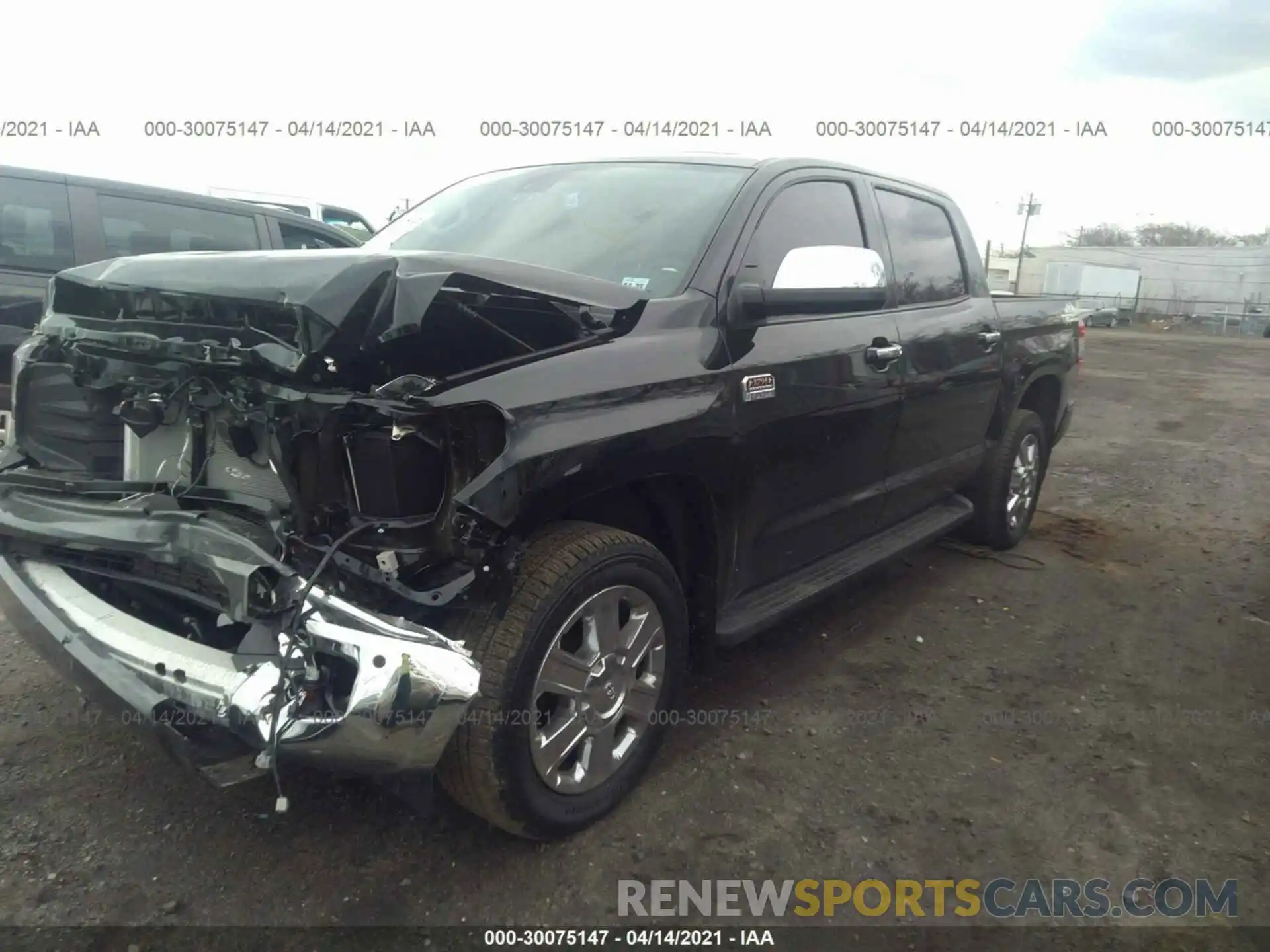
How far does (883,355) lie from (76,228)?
16.7 feet

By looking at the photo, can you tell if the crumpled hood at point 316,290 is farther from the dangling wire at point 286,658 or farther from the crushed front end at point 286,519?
the dangling wire at point 286,658

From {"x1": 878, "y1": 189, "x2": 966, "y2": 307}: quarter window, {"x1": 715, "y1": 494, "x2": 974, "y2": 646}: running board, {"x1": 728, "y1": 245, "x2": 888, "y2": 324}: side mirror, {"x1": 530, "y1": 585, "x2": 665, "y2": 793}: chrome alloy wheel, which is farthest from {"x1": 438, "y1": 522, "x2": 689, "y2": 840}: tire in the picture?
{"x1": 878, "y1": 189, "x2": 966, "y2": 307}: quarter window

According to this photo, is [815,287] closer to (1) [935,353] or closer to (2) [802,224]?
(2) [802,224]

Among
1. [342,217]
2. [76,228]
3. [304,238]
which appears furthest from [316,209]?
[76,228]

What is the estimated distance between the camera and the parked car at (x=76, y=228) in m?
Result: 5.48

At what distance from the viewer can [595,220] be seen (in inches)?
127

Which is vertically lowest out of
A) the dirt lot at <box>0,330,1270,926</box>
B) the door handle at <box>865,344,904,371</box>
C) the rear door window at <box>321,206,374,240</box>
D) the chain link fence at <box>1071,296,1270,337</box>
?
the chain link fence at <box>1071,296,1270,337</box>

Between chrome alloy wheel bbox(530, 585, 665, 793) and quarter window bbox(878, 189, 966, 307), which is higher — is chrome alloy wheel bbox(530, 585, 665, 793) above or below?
below

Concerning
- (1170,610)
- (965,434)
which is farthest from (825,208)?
(1170,610)

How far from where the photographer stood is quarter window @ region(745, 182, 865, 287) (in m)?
3.11

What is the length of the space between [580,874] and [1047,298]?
450 centimetres

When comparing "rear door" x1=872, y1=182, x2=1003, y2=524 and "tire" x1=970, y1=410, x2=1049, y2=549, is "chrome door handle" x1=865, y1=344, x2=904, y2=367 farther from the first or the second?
"tire" x1=970, y1=410, x2=1049, y2=549

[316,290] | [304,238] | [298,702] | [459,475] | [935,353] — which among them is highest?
[304,238]

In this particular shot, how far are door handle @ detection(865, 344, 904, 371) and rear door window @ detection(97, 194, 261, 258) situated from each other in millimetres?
4246
